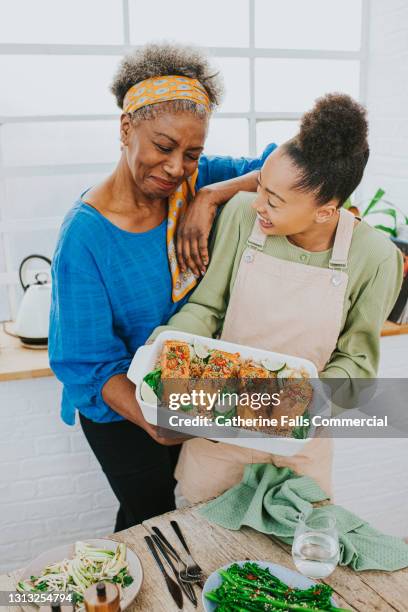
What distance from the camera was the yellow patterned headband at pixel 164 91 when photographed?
4.44 ft

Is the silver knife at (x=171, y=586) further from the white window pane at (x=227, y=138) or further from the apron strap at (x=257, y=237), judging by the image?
the white window pane at (x=227, y=138)

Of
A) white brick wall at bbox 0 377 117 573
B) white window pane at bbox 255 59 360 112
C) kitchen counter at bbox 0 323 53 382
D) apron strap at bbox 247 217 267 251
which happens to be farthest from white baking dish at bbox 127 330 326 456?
white window pane at bbox 255 59 360 112

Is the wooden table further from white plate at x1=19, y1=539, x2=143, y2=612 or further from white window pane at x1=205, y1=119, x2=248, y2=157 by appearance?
white window pane at x1=205, y1=119, x2=248, y2=157

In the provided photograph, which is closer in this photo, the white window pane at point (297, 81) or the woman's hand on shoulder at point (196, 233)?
the woman's hand on shoulder at point (196, 233)

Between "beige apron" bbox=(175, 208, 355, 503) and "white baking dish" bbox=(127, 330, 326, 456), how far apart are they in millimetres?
259

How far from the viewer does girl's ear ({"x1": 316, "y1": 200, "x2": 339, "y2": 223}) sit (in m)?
1.38

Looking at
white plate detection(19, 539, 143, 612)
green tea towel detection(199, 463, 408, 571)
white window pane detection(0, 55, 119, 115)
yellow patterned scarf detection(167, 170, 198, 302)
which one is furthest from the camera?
white window pane detection(0, 55, 119, 115)

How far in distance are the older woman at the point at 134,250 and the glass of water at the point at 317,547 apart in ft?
1.12

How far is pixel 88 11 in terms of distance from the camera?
2428 mm

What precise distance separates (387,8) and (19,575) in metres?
2.84

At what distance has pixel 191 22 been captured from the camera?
261cm

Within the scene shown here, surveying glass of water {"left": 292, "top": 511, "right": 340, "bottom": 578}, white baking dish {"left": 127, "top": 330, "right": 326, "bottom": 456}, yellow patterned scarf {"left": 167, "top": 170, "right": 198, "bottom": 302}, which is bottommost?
glass of water {"left": 292, "top": 511, "right": 340, "bottom": 578}

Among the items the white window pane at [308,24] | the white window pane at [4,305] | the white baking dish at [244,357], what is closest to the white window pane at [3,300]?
the white window pane at [4,305]

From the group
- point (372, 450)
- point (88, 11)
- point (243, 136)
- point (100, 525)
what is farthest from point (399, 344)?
point (88, 11)
